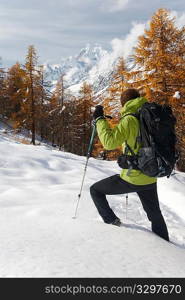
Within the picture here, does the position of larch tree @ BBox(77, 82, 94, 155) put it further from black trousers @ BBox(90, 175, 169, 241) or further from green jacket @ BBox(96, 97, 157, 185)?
green jacket @ BBox(96, 97, 157, 185)

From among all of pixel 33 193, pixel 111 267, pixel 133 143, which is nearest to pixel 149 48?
pixel 33 193

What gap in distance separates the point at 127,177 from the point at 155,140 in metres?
0.71

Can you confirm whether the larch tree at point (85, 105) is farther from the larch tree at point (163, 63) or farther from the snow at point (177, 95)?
the snow at point (177, 95)

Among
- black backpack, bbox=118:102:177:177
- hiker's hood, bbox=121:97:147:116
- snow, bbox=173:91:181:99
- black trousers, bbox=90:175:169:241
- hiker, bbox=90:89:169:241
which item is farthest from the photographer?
snow, bbox=173:91:181:99

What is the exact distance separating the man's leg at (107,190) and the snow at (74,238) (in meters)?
0.21

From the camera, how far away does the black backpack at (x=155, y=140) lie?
3.80 metres

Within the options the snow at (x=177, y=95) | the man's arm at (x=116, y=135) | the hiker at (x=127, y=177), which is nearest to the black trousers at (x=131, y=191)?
the hiker at (x=127, y=177)

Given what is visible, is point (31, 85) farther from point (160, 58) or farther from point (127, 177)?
point (127, 177)

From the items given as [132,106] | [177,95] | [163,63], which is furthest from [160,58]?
[132,106]

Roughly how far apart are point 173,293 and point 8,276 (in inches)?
62.4

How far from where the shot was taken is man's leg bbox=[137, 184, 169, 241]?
14.1 ft

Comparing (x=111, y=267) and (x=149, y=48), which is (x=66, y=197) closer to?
(x=111, y=267)

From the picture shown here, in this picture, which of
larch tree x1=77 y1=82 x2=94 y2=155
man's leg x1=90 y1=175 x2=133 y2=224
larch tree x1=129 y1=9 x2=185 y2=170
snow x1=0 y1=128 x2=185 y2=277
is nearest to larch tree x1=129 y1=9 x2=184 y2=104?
larch tree x1=129 y1=9 x2=185 y2=170

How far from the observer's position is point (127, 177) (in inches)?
164
